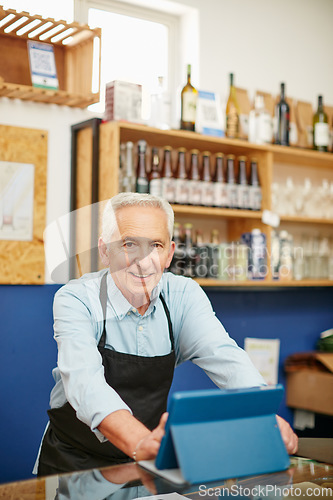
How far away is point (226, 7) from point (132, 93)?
3.05ft

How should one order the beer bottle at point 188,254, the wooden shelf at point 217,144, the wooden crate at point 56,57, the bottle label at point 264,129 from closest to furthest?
the wooden crate at point 56,57 → the wooden shelf at point 217,144 → the beer bottle at point 188,254 → the bottle label at point 264,129

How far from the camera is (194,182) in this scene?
2.24 meters

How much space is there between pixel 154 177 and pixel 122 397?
3.50 ft

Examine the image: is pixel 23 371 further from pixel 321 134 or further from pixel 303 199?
pixel 321 134

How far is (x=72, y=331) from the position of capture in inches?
43.3

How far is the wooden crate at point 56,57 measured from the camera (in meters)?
1.68

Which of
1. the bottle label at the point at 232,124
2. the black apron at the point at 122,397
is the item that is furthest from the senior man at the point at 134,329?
the bottle label at the point at 232,124

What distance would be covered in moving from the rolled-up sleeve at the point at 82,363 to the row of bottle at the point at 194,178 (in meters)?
0.92

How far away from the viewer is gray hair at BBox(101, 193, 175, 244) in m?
1.25

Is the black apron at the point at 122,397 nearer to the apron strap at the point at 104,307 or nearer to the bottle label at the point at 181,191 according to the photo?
the apron strap at the point at 104,307

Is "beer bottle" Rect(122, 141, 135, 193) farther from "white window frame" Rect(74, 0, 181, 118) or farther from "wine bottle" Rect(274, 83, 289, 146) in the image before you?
"wine bottle" Rect(274, 83, 289, 146)

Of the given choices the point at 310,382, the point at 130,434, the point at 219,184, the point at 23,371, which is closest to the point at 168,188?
the point at 219,184

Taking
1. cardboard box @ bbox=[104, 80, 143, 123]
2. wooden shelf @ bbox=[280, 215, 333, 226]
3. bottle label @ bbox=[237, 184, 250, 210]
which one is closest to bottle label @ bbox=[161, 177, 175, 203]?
cardboard box @ bbox=[104, 80, 143, 123]

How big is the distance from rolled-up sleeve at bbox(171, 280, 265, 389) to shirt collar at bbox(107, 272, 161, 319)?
0.20 ft
